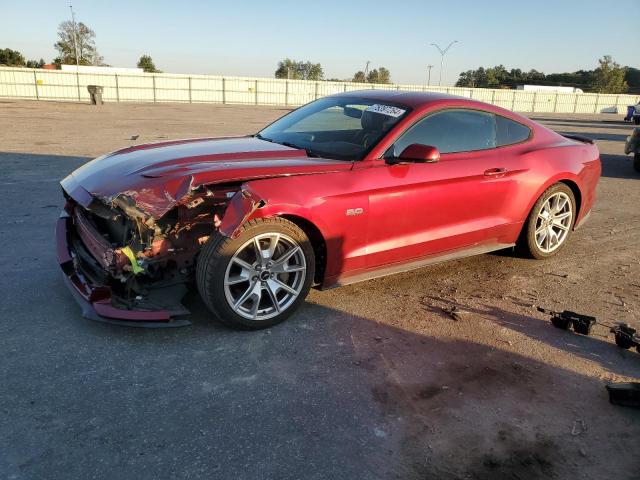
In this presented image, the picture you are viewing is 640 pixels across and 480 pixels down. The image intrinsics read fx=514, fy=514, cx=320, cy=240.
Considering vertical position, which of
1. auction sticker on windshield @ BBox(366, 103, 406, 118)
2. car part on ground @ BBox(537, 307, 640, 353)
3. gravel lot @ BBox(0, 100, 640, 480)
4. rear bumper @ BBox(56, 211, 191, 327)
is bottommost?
gravel lot @ BBox(0, 100, 640, 480)

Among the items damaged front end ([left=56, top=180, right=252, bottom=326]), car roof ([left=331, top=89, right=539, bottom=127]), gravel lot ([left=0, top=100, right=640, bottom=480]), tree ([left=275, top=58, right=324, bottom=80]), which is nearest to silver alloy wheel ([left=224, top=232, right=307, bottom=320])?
gravel lot ([left=0, top=100, right=640, bottom=480])

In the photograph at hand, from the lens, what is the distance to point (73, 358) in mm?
3129

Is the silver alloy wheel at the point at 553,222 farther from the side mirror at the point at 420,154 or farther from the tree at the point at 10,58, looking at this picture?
the tree at the point at 10,58

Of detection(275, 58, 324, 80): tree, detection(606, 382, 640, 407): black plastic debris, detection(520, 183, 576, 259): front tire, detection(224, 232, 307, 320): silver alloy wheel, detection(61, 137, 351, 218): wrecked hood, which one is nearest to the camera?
detection(606, 382, 640, 407): black plastic debris

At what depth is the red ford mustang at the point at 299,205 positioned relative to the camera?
3342 millimetres

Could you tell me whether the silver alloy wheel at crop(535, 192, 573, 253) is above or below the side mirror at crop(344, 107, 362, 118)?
below

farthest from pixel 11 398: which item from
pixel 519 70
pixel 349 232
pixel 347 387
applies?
pixel 519 70

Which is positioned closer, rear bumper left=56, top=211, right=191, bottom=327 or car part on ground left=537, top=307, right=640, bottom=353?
rear bumper left=56, top=211, right=191, bottom=327

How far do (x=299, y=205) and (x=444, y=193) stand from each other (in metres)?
1.35

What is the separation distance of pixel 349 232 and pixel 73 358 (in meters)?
1.99

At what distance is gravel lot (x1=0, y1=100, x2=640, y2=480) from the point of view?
2.38 meters

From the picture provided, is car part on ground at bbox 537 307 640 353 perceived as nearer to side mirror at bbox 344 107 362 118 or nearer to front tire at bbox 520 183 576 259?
front tire at bbox 520 183 576 259

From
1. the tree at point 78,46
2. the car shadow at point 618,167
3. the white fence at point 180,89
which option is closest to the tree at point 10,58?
the tree at point 78,46

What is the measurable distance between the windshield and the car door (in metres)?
0.21
